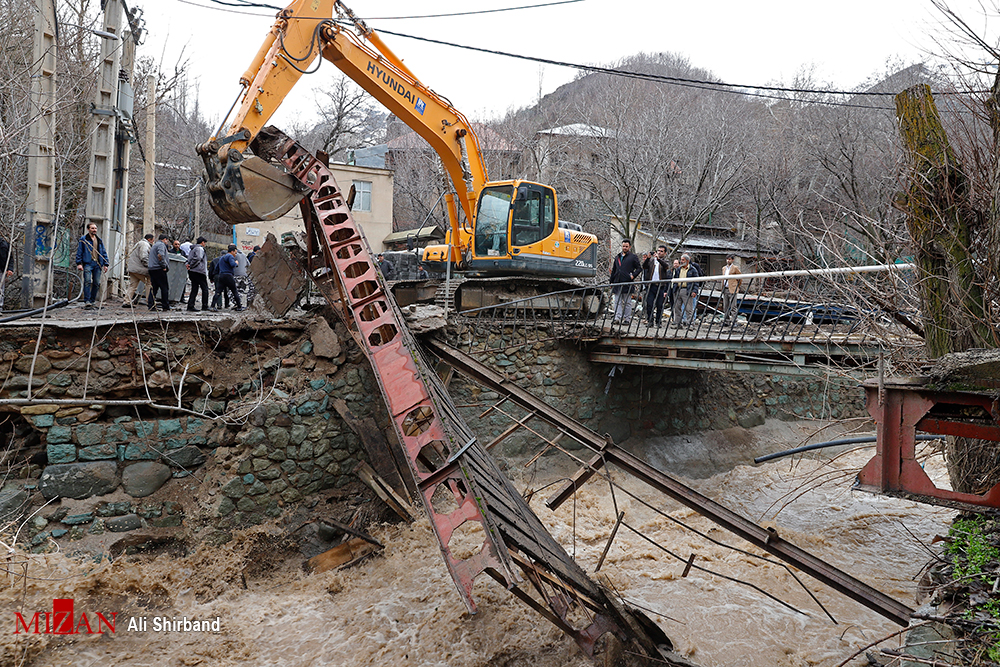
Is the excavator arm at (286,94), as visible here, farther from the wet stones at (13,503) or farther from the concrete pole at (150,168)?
the concrete pole at (150,168)

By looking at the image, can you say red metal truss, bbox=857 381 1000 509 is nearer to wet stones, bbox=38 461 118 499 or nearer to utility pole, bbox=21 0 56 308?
wet stones, bbox=38 461 118 499

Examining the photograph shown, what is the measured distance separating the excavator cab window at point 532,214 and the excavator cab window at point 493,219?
0.62 ft

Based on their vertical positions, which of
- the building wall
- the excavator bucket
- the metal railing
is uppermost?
the building wall

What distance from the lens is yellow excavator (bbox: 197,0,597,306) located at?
7020 millimetres

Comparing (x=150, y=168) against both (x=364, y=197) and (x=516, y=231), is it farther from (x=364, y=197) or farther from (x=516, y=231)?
(x=364, y=197)

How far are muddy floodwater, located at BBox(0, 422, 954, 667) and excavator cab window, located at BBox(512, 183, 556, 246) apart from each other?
5315mm

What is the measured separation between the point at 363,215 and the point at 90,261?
19577 millimetres

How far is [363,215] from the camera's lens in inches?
1121

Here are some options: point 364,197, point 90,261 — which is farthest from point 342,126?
point 90,261

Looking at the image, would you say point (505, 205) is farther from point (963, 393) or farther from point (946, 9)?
point (963, 393)

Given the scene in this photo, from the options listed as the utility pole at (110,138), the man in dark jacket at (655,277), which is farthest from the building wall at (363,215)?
the man in dark jacket at (655,277)

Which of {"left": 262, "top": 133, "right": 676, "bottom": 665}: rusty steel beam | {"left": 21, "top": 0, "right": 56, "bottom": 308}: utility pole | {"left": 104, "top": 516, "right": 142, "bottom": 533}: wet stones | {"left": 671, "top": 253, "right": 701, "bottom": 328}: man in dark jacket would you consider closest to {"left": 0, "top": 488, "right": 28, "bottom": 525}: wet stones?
{"left": 104, "top": 516, "right": 142, "bottom": 533}: wet stones

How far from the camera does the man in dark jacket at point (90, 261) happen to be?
9.25 metres

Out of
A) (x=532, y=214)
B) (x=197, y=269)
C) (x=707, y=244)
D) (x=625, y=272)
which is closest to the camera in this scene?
(x=197, y=269)
